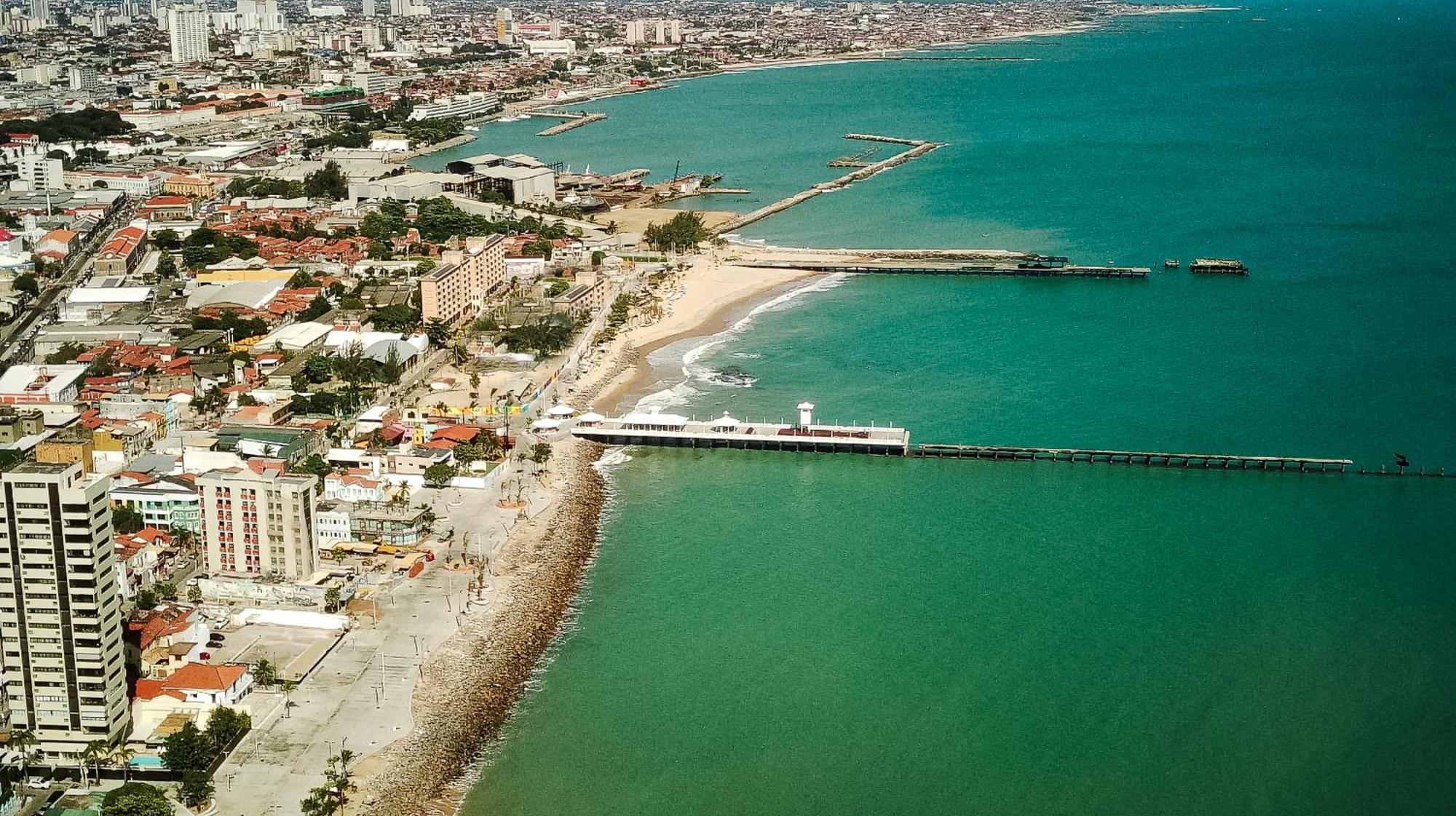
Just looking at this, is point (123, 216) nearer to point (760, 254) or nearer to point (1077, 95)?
point (760, 254)

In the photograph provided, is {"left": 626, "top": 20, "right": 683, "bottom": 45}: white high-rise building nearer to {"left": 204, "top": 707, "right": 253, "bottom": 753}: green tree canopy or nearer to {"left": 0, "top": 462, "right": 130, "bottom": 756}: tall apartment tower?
{"left": 0, "top": 462, "right": 130, "bottom": 756}: tall apartment tower

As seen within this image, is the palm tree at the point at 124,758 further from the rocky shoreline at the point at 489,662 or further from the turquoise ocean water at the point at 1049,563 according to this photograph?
the turquoise ocean water at the point at 1049,563

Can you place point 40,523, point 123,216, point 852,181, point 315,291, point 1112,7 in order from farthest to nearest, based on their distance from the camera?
point 1112,7
point 852,181
point 123,216
point 315,291
point 40,523

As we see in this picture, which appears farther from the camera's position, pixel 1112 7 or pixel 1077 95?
pixel 1112 7

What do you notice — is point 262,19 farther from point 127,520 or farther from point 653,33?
point 127,520

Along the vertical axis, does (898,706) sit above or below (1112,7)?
below

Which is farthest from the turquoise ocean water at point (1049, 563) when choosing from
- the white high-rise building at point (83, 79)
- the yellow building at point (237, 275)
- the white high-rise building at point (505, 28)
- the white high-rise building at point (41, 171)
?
the white high-rise building at point (505, 28)

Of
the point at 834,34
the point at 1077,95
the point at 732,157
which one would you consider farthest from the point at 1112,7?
the point at 732,157
